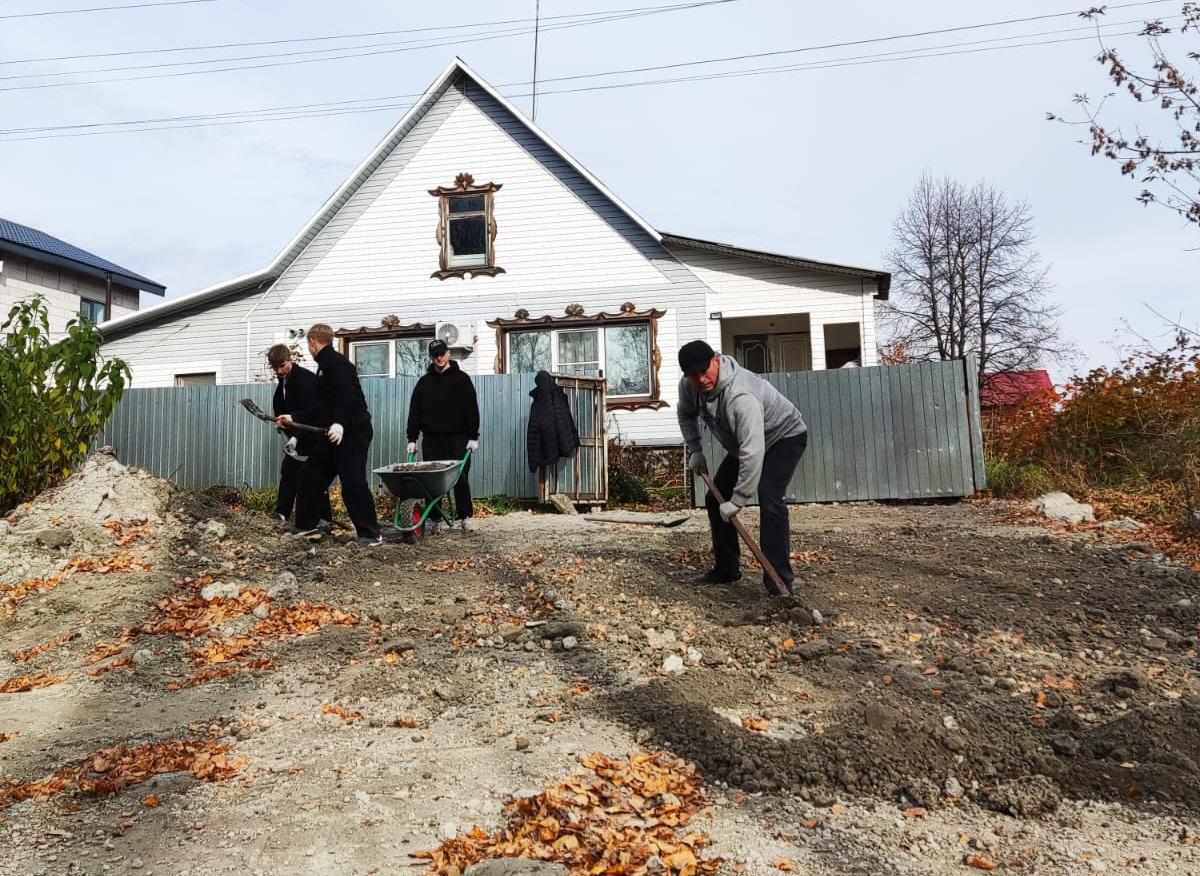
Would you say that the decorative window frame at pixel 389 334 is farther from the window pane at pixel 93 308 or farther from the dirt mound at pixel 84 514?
the window pane at pixel 93 308

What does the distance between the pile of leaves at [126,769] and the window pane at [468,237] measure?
12040mm

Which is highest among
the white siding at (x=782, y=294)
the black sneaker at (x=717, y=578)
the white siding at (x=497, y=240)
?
the white siding at (x=497, y=240)

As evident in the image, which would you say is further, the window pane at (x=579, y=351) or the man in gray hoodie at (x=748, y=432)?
the window pane at (x=579, y=351)

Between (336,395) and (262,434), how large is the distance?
5759 mm

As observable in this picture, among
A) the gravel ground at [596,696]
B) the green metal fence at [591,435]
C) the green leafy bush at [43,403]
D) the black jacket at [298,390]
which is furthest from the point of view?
the green metal fence at [591,435]

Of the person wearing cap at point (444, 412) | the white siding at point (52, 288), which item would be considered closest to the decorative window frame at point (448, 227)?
the person wearing cap at point (444, 412)

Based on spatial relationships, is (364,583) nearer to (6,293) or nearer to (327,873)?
(327,873)

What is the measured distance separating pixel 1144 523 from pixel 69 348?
9801 mm

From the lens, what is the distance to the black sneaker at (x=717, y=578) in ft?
19.1

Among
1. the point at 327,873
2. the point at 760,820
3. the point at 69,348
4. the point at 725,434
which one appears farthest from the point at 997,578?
the point at 69,348

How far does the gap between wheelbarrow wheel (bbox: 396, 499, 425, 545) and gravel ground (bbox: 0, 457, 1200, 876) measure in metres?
0.36

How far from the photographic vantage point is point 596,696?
4.09 metres

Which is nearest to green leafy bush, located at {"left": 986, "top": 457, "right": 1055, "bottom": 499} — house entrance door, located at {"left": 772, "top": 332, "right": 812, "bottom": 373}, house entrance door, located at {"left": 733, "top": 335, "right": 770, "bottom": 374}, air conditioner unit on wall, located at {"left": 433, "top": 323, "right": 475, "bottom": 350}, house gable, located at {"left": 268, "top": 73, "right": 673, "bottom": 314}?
house gable, located at {"left": 268, "top": 73, "right": 673, "bottom": 314}

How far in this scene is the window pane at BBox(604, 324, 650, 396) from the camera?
1417cm
